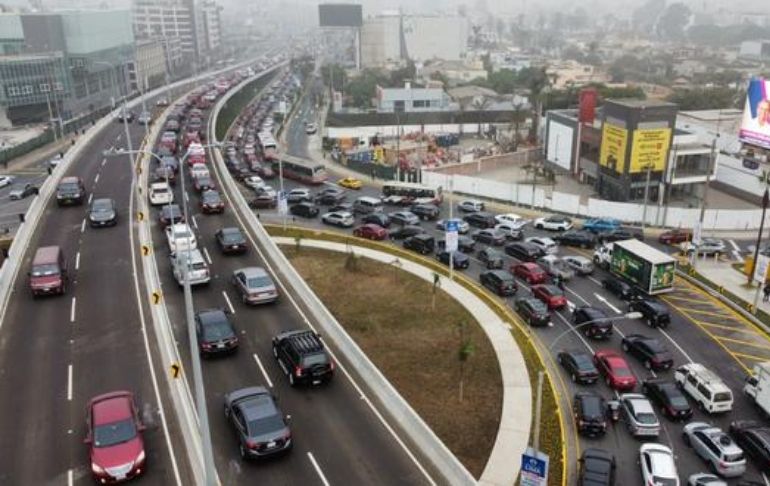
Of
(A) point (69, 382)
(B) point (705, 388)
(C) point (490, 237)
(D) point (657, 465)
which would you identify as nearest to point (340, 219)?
(C) point (490, 237)

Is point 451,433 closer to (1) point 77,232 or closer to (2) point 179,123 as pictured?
(1) point 77,232

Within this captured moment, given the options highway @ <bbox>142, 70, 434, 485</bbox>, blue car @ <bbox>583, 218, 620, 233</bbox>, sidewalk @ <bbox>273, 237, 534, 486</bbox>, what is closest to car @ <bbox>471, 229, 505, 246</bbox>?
sidewalk @ <bbox>273, 237, 534, 486</bbox>

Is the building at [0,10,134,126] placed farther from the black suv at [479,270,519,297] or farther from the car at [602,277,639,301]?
the car at [602,277,639,301]

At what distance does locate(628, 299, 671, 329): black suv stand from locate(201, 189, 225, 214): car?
31832 mm

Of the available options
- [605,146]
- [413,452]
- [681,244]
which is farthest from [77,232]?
[605,146]

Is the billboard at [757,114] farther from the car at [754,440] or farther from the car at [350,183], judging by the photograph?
the car at [754,440]

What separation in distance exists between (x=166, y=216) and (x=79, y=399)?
2422cm

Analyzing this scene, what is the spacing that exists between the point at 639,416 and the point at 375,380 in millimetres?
11953

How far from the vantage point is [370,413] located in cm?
2716

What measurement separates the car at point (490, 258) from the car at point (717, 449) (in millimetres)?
21643

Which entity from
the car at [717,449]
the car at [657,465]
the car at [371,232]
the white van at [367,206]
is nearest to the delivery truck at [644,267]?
the car at [717,449]

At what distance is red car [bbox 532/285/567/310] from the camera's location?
4269cm

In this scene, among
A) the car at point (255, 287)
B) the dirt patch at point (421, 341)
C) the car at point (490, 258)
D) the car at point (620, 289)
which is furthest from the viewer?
the car at point (490, 258)

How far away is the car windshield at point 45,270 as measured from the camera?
35.6m
